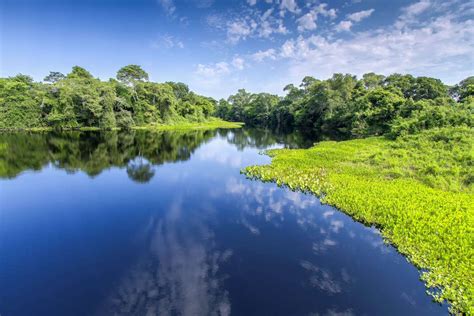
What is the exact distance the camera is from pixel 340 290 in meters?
7.08

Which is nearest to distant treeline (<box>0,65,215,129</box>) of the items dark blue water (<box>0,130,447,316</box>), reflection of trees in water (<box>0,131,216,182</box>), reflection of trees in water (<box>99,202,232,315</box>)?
reflection of trees in water (<box>0,131,216,182</box>)

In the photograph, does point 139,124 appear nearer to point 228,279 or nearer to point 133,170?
point 133,170

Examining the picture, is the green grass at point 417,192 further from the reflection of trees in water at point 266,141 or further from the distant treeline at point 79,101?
the distant treeline at point 79,101

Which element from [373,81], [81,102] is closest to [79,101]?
[81,102]

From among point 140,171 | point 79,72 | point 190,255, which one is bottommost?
point 190,255

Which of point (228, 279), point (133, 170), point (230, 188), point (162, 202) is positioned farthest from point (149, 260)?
point (133, 170)

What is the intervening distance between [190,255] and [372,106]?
4401cm

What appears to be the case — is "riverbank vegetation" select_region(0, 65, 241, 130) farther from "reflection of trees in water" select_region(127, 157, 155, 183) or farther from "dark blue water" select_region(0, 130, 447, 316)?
"dark blue water" select_region(0, 130, 447, 316)

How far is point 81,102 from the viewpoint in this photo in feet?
175

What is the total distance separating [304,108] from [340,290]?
6634 cm

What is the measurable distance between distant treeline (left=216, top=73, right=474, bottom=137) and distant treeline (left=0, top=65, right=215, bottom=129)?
40989 mm

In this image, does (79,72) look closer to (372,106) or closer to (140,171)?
(140,171)

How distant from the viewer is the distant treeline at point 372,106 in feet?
90.8

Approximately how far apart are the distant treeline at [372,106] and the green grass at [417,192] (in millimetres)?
4323
